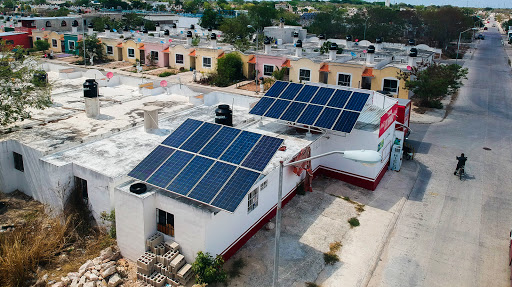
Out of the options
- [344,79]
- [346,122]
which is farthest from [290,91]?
[344,79]

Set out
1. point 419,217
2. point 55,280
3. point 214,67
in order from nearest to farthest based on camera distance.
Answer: point 55,280
point 419,217
point 214,67

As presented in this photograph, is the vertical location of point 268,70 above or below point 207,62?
below

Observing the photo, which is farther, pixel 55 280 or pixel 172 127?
pixel 172 127

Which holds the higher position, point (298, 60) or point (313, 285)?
point (298, 60)

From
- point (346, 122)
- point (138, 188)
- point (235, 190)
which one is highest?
point (346, 122)

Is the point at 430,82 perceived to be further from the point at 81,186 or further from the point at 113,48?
the point at 113,48

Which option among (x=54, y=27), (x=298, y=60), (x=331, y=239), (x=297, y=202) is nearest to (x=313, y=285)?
(x=331, y=239)

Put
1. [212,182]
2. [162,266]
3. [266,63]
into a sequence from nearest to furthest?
1. [162,266]
2. [212,182]
3. [266,63]

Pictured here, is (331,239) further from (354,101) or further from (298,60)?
(298,60)
